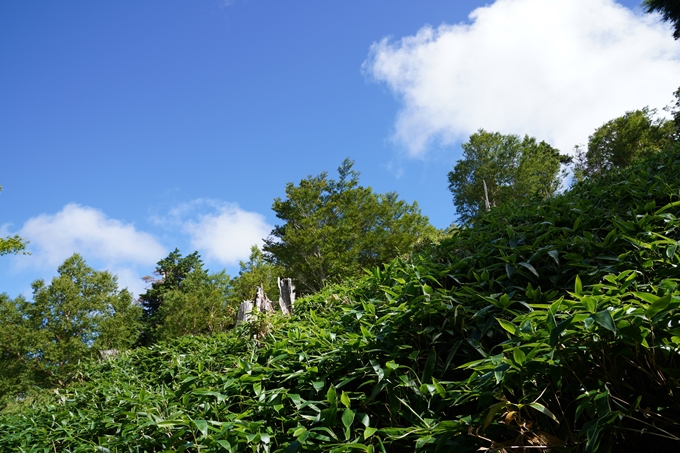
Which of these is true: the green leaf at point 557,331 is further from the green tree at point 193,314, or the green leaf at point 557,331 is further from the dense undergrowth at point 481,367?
the green tree at point 193,314

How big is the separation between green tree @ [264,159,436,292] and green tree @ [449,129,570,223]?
12.3 feet

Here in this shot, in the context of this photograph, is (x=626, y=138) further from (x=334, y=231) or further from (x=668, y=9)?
(x=334, y=231)

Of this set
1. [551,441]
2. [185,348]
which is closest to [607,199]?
[551,441]

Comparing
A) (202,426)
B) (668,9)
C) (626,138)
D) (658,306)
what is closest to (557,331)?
(658,306)

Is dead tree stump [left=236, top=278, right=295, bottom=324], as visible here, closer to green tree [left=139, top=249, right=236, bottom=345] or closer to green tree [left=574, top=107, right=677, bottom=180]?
green tree [left=139, top=249, right=236, bottom=345]

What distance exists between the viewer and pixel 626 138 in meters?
22.8

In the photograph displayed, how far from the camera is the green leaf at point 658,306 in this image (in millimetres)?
903

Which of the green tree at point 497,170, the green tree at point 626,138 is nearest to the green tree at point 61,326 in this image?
the green tree at point 497,170

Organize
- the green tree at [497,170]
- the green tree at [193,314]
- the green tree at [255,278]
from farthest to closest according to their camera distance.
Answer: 1. the green tree at [497,170]
2. the green tree at [255,278]
3. the green tree at [193,314]

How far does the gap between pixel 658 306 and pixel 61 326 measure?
838 inches

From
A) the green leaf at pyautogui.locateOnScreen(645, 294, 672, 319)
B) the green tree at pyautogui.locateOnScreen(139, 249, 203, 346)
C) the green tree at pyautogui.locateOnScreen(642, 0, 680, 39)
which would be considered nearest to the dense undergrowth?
the green leaf at pyautogui.locateOnScreen(645, 294, 672, 319)

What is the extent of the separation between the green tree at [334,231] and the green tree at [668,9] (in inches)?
530

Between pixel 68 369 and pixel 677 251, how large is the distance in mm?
19407

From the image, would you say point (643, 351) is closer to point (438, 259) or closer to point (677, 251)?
point (677, 251)
